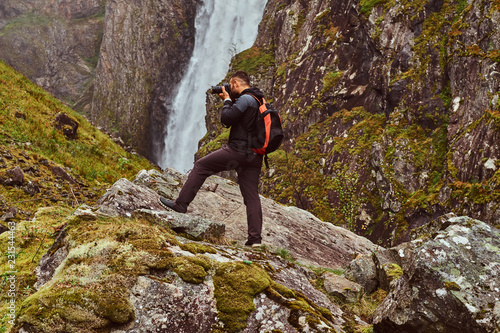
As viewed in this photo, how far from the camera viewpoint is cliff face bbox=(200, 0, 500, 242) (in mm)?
13375

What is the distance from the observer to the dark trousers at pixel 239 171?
639 cm

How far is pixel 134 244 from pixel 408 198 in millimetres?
14717

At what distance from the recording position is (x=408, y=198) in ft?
52.3

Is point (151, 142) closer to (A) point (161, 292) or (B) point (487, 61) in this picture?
(B) point (487, 61)

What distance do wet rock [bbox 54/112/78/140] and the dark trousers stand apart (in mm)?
10800

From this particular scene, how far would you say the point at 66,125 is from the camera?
15219 mm

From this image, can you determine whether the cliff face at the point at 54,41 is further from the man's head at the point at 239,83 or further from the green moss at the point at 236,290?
the green moss at the point at 236,290

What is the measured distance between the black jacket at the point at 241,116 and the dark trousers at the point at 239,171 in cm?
19

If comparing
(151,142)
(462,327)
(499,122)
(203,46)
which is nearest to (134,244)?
(462,327)

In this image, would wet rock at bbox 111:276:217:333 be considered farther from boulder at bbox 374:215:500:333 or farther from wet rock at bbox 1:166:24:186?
wet rock at bbox 1:166:24:186

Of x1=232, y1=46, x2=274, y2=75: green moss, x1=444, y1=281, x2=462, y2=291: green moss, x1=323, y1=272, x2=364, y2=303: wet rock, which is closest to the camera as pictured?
x1=444, y1=281, x2=462, y2=291: green moss

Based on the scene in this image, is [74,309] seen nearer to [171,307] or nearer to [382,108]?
[171,307]

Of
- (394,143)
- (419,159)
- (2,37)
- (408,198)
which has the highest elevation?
(2,37)

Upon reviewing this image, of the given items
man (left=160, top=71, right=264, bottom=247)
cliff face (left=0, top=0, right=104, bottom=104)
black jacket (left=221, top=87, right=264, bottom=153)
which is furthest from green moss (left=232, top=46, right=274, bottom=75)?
cliff face (left=0, top=0, right=104, bottom=104)
